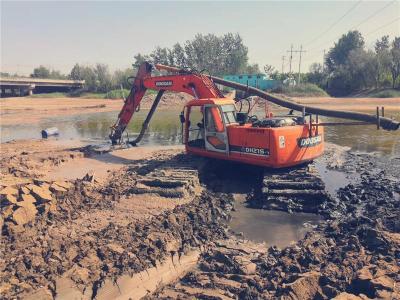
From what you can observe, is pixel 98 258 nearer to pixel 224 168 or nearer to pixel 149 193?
pixel 149 193

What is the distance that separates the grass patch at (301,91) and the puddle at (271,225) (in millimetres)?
44695

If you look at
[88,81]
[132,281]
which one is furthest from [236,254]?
[88,81]

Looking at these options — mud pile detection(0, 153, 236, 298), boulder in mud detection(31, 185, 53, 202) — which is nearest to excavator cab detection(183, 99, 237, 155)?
mud pile detection(0, 153, 236, 298)

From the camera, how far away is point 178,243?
22.6 feet

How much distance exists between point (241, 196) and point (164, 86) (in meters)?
5.37

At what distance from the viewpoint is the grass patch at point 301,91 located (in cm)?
5159

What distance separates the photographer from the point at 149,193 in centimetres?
914

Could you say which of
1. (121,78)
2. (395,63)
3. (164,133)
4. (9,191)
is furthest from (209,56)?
(9,191)

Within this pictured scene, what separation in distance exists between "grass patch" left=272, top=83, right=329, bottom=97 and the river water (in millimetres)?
27659

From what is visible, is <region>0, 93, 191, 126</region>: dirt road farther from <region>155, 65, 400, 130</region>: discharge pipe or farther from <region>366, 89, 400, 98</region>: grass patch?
<region>366, 89, 400, 98</region>: grass patch

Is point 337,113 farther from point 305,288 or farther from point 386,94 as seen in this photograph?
point 386,94

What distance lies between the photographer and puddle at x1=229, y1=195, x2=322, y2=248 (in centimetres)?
777

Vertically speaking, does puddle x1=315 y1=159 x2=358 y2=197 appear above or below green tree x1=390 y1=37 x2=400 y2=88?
below

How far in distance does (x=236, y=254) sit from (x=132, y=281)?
1.99 meters
